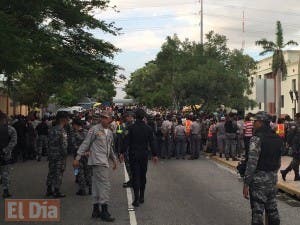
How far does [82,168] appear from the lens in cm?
1209

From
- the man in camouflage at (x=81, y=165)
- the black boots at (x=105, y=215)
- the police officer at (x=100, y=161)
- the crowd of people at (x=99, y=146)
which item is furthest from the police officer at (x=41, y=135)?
the black boots at (x=105, y=215)

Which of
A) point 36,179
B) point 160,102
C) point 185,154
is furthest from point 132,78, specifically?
point 36,179

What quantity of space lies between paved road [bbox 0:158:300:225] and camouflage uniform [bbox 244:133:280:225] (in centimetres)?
183

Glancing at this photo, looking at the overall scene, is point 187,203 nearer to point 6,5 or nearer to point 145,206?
point 145,206

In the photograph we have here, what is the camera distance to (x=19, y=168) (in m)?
18.9

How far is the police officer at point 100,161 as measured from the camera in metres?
9.38

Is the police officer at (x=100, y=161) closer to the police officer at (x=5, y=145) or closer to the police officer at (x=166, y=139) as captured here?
the police officer at (x=5, y=145)

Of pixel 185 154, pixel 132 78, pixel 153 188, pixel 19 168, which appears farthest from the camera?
pixel 132 78

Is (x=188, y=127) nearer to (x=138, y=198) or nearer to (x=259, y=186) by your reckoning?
(x=138, y=198)

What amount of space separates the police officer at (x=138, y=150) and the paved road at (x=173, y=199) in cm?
45

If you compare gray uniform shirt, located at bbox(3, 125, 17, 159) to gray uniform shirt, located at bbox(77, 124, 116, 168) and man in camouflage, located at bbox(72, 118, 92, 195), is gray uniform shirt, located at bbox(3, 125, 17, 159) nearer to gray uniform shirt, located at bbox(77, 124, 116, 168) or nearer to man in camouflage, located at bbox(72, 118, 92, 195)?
man in camouflage, located at bbox(72, 118, 92, 195)

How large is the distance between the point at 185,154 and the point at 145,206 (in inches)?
499

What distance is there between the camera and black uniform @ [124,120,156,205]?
10.8m

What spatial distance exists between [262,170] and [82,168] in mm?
5578
